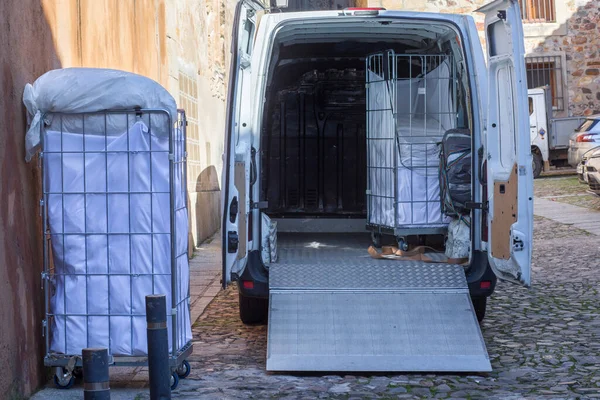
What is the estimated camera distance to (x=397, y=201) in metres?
6.83

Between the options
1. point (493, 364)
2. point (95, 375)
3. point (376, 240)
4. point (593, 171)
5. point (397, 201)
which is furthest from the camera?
point (593, 171)

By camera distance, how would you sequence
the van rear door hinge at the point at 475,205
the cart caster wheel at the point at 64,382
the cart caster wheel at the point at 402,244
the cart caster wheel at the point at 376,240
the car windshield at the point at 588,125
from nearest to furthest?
Result: the cart caster wheel at the point at 64,382 < the van rear door hinge at the point at 475,205 < the cart caster wheel at the point at 402,244 < the cart caster wheel at the point at 376,240 < the car windshield at the point at 588,125

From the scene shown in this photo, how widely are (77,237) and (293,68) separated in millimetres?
3519

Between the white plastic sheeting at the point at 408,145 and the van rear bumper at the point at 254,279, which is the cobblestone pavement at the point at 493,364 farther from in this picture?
the white plastic sheeting at the point at 408,145

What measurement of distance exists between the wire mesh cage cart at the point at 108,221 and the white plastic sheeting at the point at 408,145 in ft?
7.48

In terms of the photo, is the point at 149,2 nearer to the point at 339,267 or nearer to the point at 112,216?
the point at 339,267

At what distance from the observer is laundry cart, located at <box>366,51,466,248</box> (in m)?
6.84

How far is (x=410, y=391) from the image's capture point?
204 inches

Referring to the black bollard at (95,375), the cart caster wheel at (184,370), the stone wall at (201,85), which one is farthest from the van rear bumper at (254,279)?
the stone wall at (201,85)

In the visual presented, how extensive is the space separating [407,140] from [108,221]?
2641 mm

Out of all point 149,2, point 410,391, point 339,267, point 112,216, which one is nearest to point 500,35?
point 339,267

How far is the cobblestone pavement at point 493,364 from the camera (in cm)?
513

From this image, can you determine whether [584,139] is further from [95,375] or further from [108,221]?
[95,375]

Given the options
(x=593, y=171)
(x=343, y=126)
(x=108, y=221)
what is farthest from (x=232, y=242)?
(x=593, y=171)
